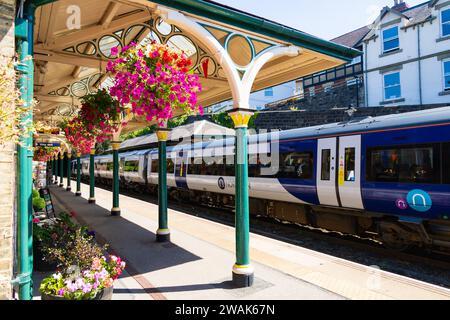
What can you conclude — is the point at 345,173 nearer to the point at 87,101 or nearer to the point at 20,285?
the point at 87,101

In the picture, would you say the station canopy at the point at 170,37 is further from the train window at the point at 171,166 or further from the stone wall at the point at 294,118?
the stone wall at the point at 294,118

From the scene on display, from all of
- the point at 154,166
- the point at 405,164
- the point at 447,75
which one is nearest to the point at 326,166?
the point at 405,164

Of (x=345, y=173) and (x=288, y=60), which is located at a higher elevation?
(x=288, y=60)

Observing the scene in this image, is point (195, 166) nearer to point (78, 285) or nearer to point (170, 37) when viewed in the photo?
point (170, 37)

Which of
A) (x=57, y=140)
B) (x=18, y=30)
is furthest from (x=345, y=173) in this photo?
(x=57, y=140)

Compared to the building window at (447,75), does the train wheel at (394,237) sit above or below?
below

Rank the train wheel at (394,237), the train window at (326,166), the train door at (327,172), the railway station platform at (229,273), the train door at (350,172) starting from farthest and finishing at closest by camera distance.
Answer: the train window at (326,166) < the train door at (327,172) < the train door at (350,172) < the train wheel at (394,237) < the railway station platform at (229,273)

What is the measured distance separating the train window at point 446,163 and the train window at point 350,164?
1.99 m

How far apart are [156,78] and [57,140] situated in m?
9.75

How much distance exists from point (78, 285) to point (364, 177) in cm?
662

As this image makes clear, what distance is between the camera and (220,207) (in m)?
15.4

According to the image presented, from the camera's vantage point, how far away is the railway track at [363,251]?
656 centimetres

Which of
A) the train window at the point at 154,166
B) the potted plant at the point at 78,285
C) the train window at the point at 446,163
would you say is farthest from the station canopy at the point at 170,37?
the train window at the point at 154,166
